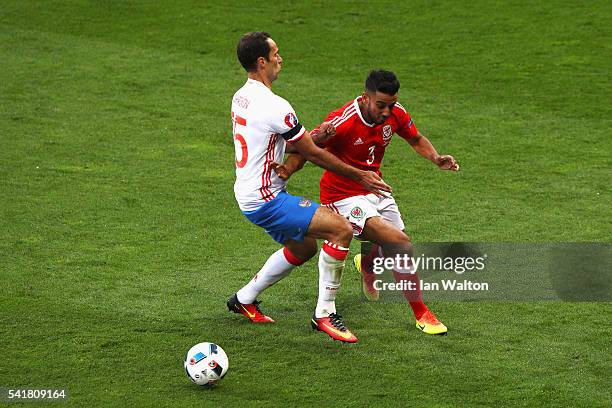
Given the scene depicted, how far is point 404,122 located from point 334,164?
0.95m

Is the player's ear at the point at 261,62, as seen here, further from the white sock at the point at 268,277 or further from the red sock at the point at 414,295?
the red sock at the point at 414,295

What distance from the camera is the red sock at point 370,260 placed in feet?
27.2

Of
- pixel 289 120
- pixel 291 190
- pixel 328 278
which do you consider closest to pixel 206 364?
pixel 328 278

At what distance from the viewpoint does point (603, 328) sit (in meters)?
7.31

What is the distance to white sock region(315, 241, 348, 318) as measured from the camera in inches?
286

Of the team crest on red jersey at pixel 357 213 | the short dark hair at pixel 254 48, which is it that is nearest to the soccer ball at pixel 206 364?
the team crest on red jersey at pixel 357 213

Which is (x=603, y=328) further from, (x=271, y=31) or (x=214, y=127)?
(x=271, y=31)

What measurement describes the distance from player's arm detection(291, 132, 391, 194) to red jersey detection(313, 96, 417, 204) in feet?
1.07

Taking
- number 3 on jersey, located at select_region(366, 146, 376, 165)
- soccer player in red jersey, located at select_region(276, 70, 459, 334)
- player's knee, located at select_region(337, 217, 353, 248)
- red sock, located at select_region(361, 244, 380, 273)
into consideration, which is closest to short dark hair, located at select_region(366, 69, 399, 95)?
soccer player in red jersey, located at select_region(276, 70, 459, 334)

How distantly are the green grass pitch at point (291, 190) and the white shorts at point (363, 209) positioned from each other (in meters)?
0.67

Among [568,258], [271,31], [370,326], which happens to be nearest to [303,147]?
[370,326]

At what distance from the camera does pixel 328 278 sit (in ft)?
24.1

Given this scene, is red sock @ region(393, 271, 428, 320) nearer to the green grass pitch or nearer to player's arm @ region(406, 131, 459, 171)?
the green grass pitch

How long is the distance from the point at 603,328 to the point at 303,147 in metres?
2.37
